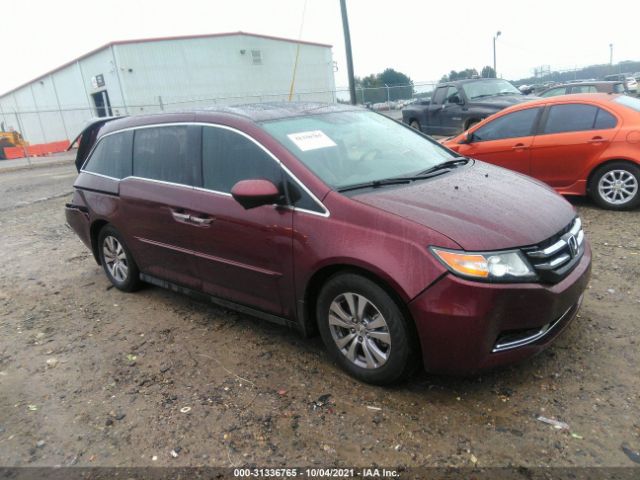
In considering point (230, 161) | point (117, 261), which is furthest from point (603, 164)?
point (117, 261)

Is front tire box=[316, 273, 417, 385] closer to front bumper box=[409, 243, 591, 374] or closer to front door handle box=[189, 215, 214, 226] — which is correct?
front bumper box=[409, 243, 591, 374]

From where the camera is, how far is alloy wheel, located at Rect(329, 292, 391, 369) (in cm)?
289

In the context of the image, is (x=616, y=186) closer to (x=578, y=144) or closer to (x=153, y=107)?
(x=578, y=144)

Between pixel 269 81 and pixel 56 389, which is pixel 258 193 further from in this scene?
pixel 269 81

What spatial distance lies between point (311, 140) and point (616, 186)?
452cm

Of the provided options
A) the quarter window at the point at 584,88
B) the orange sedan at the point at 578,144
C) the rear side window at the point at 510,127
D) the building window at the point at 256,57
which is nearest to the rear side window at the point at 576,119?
the orange sedan at the point at 578,144

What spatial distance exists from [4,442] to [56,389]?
0.53 metres

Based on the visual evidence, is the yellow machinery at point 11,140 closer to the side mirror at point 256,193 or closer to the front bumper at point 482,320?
the side mirror at point 256,193

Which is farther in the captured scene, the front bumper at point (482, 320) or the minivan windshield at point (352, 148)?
the minivan windshield at point (352, 148)

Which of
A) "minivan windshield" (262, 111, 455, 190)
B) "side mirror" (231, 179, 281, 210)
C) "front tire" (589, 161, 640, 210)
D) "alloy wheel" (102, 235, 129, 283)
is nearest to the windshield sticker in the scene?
"minivan windshield" (262, 111, 455, 190)

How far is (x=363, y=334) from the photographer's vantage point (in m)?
2.97

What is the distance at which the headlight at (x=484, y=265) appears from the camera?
2.57 metres

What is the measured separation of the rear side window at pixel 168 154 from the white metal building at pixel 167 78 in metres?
26.2

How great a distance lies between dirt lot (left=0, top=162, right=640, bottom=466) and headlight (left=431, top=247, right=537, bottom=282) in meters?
0.78
